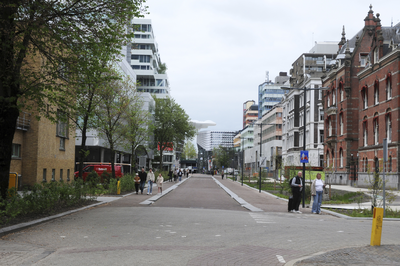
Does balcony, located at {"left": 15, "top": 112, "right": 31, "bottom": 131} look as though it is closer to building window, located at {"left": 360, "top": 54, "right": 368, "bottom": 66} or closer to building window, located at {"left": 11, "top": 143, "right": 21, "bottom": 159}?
building window, located at {"left": 11, "top": 143, "right": 21, "bottom": 159}

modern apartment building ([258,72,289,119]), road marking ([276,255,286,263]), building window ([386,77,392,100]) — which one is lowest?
road marking ([276,255,286,263])

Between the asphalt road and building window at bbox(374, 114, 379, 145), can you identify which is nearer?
the asphalt road

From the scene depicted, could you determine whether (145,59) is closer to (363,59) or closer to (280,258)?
(363,59)

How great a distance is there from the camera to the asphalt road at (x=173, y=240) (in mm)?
7898

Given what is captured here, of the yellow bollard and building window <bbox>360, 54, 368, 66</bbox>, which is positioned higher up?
building window <bbox>360, 54, 368, 66</bbox>

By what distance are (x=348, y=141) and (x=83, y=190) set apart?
131 feet

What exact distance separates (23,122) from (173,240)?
21746 mm

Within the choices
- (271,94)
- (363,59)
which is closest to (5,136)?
(363,59)

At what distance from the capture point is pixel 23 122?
2873cm

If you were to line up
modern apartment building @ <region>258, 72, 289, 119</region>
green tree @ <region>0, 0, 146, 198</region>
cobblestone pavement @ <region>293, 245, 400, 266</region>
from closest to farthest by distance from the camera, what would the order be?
1. cobblestone pavement @ <region>293, 245, 400, 266</region>
2. green tree @ <region>0, 0, 146, 198</region>
3. modern apartment building @ <region>258, 72, 289, 119</region>

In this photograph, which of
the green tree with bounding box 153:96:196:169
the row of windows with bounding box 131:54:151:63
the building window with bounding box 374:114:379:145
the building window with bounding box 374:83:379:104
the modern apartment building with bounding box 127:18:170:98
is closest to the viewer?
the building window with bounding box 374:114:379:145

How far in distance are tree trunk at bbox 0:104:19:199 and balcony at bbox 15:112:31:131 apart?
620 inches

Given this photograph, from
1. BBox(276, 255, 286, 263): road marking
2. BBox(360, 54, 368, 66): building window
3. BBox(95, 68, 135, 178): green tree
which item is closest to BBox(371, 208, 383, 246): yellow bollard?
BBox(276, 255, 286, 263): road marking

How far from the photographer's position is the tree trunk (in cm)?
1300
